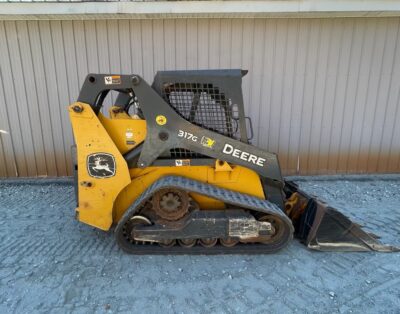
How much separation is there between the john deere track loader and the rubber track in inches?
0.4

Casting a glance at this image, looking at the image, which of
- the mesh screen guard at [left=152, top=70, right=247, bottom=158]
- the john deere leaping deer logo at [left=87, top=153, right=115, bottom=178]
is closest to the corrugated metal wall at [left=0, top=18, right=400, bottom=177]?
the mesh screen guard at [left=152, top=70, right=247, bottom=158]

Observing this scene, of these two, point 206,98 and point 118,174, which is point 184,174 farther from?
point 206,98

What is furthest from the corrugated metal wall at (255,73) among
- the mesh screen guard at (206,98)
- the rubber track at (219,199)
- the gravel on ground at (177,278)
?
the rubber track at (219,199)

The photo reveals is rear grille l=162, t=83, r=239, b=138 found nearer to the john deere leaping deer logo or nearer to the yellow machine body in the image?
the yellow machine body

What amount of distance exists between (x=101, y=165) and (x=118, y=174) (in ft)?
0.66

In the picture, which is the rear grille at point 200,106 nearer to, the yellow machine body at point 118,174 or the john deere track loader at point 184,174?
the john deere track loader at point 184,174

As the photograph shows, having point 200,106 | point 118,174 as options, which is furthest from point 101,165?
point 200,106

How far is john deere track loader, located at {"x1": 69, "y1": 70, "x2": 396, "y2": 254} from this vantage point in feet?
9.79

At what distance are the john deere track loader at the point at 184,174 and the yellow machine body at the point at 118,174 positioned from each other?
0.01m

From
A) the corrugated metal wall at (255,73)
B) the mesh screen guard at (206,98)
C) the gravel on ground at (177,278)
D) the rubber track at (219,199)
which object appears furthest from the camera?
the corrugated metal wall at (255,73)

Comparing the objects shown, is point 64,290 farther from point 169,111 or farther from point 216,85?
point 216,85

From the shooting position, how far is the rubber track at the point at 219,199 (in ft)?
9.52

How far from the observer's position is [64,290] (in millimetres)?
2576

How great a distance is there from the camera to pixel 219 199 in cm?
290
